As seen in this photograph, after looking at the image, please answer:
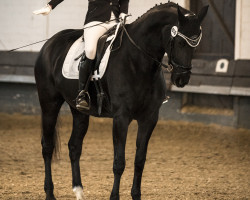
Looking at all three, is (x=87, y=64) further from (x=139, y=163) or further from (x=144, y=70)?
(x=139, y=163)

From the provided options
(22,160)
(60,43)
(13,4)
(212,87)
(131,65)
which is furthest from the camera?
(13,4)

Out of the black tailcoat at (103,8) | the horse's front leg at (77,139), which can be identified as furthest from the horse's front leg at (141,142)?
the black tailcoat at (103,8)

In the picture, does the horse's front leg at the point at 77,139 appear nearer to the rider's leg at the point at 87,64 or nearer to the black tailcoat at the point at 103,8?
the rider's leg at the point at 87,64

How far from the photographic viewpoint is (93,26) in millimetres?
6344

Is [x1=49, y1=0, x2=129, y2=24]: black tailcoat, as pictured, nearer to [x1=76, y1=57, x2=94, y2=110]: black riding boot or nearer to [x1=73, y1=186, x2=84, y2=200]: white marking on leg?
[x1=76, y1=57, x2=94, y2=110]: black riding boot

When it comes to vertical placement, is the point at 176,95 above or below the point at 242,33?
below

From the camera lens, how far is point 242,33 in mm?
11148

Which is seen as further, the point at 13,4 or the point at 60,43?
the point at 13,4

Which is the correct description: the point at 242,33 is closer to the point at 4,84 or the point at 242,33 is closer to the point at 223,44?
the point at 223,44

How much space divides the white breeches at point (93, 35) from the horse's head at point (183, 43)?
3.20 feet

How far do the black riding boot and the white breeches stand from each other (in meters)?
0.09

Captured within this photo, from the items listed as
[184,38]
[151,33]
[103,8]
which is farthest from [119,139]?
[103,8]

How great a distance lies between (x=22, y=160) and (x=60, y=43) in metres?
2.63

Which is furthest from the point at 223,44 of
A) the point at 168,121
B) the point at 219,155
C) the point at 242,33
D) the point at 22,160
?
the point at 22,160
